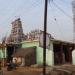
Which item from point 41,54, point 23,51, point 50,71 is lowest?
point 50,71

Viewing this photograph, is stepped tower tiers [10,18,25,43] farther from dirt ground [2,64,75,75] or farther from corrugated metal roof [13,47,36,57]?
dirt ground [2,64,75,75]

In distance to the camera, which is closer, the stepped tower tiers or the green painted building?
the green painted building

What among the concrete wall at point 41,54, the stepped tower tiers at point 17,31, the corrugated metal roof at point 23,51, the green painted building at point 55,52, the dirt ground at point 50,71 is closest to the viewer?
the dirt ground at point 50,71

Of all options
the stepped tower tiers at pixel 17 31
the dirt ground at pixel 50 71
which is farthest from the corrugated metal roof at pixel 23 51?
the stepped tower tiers at pixel 17 31

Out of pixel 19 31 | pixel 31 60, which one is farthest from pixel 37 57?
pixel 19 31

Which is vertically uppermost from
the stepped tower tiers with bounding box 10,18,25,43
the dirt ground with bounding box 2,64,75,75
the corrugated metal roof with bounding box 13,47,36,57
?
the stepped tower tiers with bounding box 10,18,25,43

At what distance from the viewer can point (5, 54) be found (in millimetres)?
57281

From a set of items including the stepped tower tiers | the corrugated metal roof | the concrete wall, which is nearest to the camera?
the concrete wall

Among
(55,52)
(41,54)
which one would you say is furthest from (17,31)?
(41,54)

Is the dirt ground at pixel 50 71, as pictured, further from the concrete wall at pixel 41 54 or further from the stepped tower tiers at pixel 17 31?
the stepped tower tiers at pixel 17 31

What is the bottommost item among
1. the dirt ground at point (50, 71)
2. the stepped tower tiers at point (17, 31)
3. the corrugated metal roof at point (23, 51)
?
the dirt ground at point (50, 71)

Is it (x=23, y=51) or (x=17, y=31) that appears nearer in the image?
(x=23, y=51)

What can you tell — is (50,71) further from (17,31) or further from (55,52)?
(17,31)

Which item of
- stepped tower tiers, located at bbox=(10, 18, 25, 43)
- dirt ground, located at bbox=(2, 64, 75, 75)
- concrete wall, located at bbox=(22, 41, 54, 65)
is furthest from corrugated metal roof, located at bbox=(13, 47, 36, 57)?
stepped tower tiers, located at bbox=(10, 18, 25, 43)
